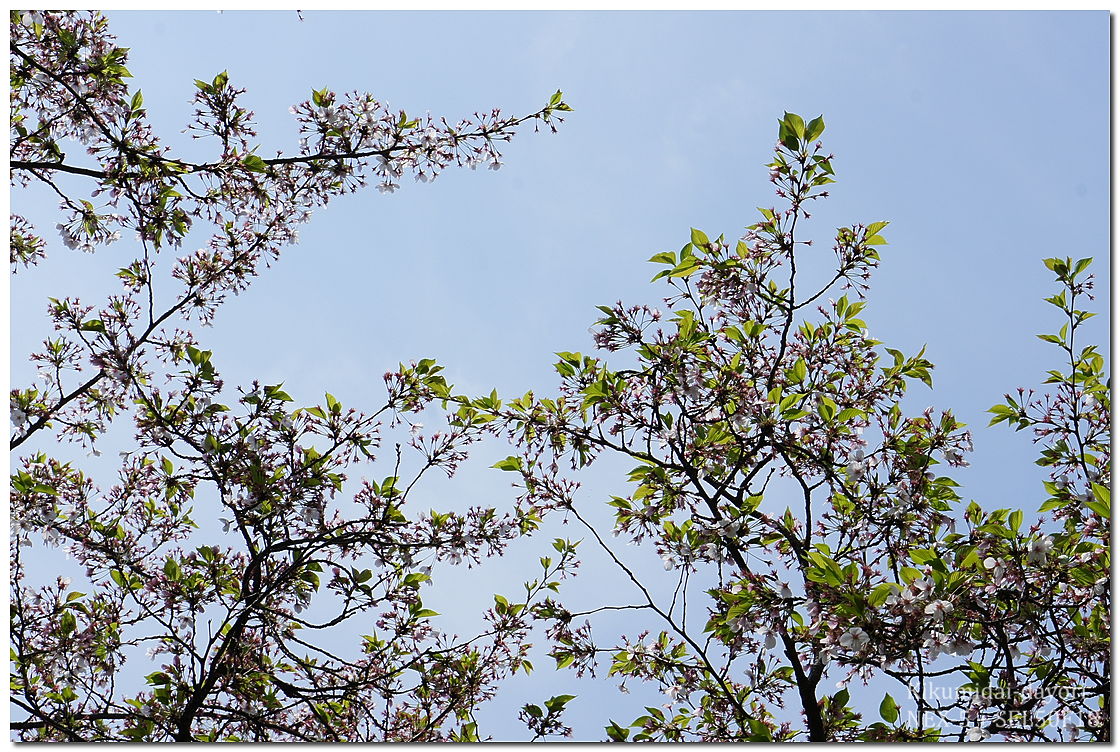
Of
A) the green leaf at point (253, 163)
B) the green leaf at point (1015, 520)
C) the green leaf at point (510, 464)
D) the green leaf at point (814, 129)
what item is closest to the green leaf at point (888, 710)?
the green leaf at point (1015, 520)

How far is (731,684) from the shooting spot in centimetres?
317

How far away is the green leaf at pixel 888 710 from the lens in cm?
272

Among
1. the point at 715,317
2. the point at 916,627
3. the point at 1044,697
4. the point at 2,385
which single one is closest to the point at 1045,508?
the point at 1044,697

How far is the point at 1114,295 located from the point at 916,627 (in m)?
1.93

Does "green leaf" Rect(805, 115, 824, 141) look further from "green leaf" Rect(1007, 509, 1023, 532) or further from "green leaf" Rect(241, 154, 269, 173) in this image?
"green leaf" Rect(241, 154, 269, 173)

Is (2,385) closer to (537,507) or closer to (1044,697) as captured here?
(537,507)

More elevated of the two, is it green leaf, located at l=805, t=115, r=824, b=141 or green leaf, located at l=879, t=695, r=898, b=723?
green leaf, located at l=805, t=115, r=824, b=141

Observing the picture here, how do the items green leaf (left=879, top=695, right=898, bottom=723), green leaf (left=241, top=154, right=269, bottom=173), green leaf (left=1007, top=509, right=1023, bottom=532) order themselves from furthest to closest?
green leaf (left=241, top=154, right=269, bottom=173) < green leaf (left=879, top=695, right=898, bottom=723) < green leaf (left=1007, top=509, right=1023, bottom=532)

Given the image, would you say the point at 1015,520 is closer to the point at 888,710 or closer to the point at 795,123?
the point at 888,710

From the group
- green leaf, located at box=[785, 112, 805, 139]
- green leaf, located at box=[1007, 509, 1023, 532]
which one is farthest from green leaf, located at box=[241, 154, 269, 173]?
green leaf, located at box=[1007, 509, 1023, 532]

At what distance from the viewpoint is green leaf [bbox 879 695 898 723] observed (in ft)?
8.93

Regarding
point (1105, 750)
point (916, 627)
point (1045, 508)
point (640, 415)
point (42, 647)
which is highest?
point (640, 415)

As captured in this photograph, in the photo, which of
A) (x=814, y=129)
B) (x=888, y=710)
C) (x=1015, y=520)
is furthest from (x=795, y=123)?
(x=888, y=710)

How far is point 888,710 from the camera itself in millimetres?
2746
